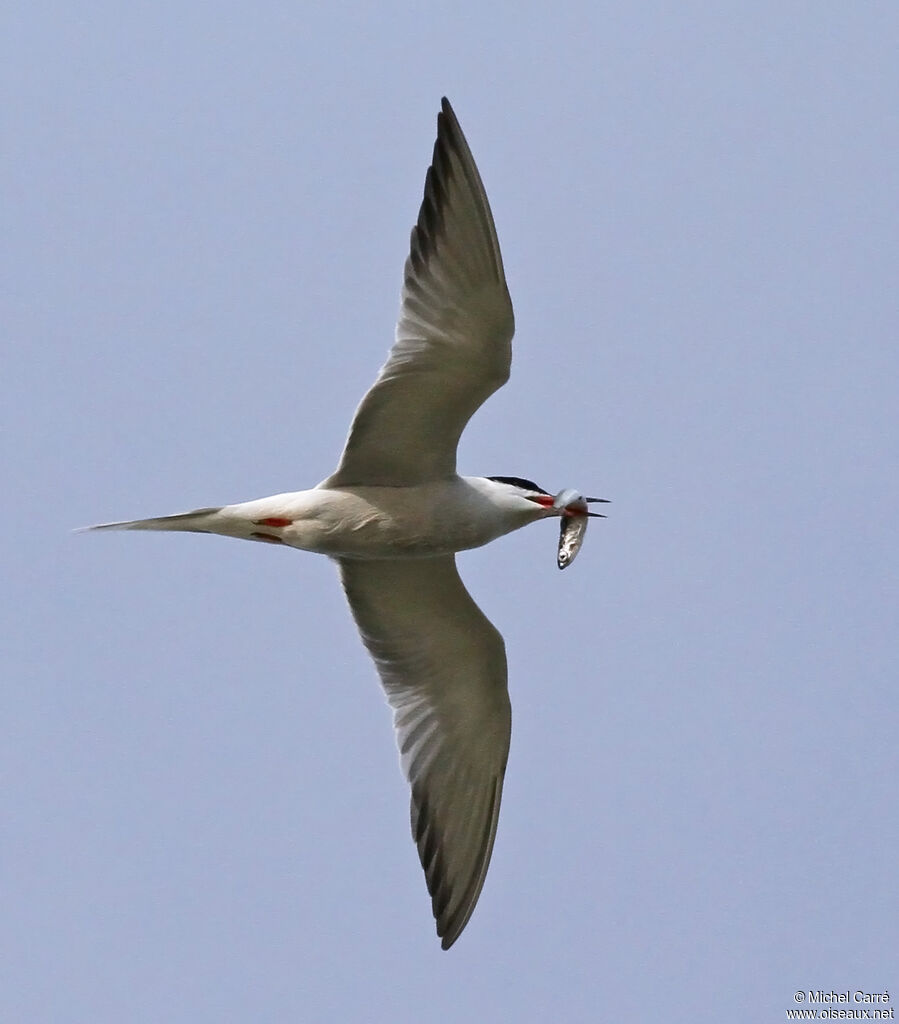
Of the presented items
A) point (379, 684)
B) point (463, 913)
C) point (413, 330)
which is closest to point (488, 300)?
point (413, 330)

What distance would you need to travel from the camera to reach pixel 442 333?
28.7ft

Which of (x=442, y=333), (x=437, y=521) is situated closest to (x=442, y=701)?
(x=437, y=521)

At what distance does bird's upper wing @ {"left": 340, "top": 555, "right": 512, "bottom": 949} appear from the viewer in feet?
32.5

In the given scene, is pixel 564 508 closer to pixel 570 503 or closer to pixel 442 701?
pixel 570 503

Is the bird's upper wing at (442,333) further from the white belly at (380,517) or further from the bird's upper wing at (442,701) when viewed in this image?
the bird's upper wing at (442,701)

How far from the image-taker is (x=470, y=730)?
10078mm

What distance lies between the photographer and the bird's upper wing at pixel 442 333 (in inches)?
336

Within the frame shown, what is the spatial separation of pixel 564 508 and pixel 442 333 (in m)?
1.30

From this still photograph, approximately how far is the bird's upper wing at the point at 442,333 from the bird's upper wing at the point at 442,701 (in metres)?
0.96

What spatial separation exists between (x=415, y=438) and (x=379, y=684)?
1783 millimetres

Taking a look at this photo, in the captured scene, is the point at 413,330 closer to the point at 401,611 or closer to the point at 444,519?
the point at 444,519

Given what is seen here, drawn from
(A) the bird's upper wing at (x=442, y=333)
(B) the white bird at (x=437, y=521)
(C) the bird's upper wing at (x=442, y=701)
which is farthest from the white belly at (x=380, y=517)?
(C) the bird's upper wing at (x=442, y=701)

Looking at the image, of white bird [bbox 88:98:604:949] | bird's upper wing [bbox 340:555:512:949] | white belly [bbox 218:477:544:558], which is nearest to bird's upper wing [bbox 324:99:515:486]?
white bird [bbox 88:98:604:949]

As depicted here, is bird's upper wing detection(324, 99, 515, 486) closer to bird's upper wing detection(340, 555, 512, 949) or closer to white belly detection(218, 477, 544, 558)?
white belly detection(218, 477, 544, 558)
